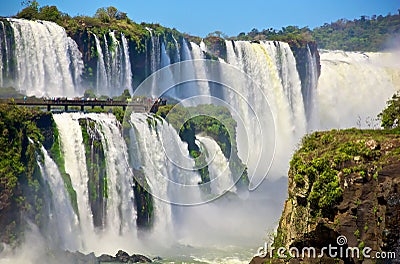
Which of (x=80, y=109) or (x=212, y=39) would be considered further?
(x=212, y=39)

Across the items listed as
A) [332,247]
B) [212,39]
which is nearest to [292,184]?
[332,247]

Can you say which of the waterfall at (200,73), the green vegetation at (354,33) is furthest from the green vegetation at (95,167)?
the green vegetation at (354,33)

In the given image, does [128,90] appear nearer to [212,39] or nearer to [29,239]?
[212,39]

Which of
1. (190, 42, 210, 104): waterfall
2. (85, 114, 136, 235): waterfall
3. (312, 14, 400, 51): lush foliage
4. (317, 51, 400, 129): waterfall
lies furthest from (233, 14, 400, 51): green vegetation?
(85, 114, 136, 235): waterfall

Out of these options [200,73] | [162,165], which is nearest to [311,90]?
[200,73]

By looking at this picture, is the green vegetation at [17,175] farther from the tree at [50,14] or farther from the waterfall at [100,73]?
the tree at [50,14]

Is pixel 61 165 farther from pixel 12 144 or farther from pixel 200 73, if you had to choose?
pixel 200 73
